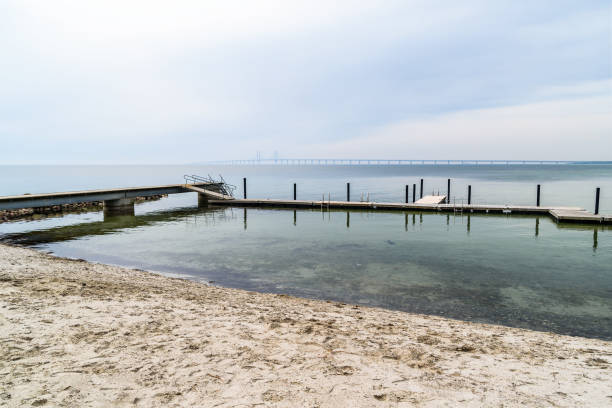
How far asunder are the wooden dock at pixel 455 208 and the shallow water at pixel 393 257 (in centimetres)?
132

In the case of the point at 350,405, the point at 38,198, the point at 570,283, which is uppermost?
the point at 38,198

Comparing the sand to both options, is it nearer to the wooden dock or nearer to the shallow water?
the shallow water

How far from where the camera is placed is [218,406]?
4512 millimetres

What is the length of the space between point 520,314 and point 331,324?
19.0 ft

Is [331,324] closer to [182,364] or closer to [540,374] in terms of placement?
[182,364]

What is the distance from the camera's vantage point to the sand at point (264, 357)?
4.75m

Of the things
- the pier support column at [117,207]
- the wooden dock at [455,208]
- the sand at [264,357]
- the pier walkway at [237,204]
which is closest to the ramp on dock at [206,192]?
the pier walkway at [237,204]

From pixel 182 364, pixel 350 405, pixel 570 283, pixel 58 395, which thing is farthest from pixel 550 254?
pixel 58 395

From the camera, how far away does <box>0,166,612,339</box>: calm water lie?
1086 centimetres

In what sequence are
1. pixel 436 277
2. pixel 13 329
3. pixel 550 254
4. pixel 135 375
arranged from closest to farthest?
1. pixel 135 375
2. pixel 13 329
3. pixel 436 277
4. pixel 550 254

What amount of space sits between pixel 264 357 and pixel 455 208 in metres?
29.4

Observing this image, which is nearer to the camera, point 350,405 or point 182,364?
point 350,405

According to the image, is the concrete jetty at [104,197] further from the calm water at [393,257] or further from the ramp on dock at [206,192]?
the calm water at [393,257]

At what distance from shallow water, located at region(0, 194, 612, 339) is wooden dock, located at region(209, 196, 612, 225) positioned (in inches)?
52.0
